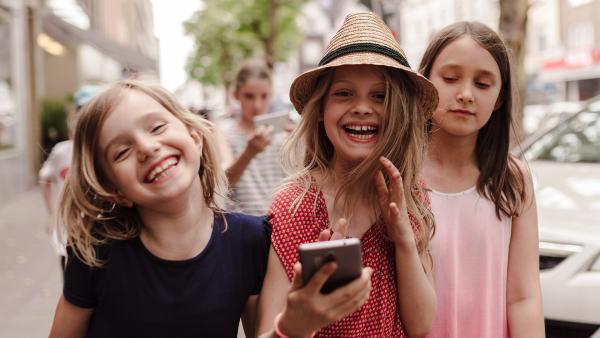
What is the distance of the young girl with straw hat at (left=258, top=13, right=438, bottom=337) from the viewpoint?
1705 millimetres

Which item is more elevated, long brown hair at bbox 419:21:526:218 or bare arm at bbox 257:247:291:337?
long brown hair at bbox 419:21:526:218

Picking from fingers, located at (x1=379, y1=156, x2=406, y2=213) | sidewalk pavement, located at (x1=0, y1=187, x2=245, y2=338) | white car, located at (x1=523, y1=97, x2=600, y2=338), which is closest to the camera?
fingers, located at (x1=379, y1=156, x2=406, y2=213)

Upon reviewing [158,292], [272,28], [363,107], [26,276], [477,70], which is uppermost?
[272,28]

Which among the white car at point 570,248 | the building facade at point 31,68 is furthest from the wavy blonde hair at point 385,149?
the building facade at point 31,68

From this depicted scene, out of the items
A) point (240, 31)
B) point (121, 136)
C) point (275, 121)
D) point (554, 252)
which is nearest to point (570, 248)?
point (554, 252)

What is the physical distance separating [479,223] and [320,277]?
2.91 feet

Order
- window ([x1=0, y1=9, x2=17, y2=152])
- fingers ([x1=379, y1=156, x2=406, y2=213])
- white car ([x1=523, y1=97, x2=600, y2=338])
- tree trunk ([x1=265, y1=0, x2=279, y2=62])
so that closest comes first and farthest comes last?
fingers ([x1=379, y1=156, x2=406, y2=213]), white car ([x1=523, y1=97, x2=600, y2=338]), window ([x1=0, y1=9, x2=17, y2=152]), tree trunk ([x1=265, y1=0, x2=279, y2=62])

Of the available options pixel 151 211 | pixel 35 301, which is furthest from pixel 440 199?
pixel 35 301

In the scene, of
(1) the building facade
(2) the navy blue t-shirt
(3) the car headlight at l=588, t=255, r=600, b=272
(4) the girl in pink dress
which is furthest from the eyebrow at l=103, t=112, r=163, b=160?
(1) the building facade

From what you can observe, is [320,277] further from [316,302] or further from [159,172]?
[159,172]

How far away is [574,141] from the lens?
4.43m

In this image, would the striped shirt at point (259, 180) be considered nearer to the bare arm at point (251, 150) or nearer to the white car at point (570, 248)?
the bare arm at point (251, 150)

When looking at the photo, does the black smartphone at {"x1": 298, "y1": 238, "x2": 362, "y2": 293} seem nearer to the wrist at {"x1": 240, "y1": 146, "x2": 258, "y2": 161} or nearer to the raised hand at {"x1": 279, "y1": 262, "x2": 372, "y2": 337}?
the raised hand at {"x1": 279, "y1": 262, "x2": 372, "y2": 337}

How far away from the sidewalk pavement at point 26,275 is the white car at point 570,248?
3483mm
